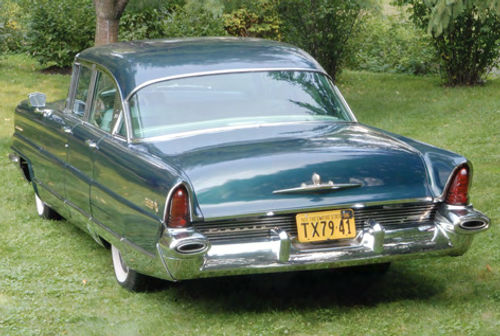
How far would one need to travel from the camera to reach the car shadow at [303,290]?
210 inches

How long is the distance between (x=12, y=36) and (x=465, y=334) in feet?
59.2

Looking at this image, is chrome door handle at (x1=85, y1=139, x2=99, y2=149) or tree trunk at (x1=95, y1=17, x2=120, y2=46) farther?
tree trunk at (x1=95, y1=17, x2=120, y2=46)

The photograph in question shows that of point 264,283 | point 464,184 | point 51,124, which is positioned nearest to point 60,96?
point 51,124

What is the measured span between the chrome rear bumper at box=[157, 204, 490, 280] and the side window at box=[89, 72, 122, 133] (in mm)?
1391

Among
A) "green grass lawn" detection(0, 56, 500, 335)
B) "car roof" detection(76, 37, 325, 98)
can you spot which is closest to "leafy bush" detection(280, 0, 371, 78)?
"green grass lawn" detection(0, 56, 500, 335)

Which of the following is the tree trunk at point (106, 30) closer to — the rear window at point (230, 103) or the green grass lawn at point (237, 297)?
the green grass lawn at point (237, 297)

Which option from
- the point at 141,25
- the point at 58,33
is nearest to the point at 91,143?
the point at 58,33

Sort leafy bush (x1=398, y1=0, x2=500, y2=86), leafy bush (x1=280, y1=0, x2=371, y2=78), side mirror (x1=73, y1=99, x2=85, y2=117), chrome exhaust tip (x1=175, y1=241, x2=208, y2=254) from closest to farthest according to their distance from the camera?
chrome exhaust tip (x1=175, y1=241, x2=208, y2=254) < side mirror (x1=73, y1=99, x2=85, y2=117) < leafy bush (x1=398, y1=0, x2=500, y2=86) < leafy bush (x1=280, y1=0, x2=371, y2=78)

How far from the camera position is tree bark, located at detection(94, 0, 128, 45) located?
41.3ft

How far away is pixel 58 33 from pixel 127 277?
12370 millimetres

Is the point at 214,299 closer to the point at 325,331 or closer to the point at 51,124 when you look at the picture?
the point at 325,331

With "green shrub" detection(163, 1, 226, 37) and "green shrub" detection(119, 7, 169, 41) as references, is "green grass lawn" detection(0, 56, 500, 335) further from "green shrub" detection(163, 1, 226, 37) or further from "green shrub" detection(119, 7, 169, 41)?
"green shrub" detection(163, 1, 226, 37)

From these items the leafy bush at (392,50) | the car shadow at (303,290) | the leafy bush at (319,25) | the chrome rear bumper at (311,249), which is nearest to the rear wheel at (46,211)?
the car shadow at (303,290)

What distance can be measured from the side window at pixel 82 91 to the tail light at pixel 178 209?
82.7 inches
